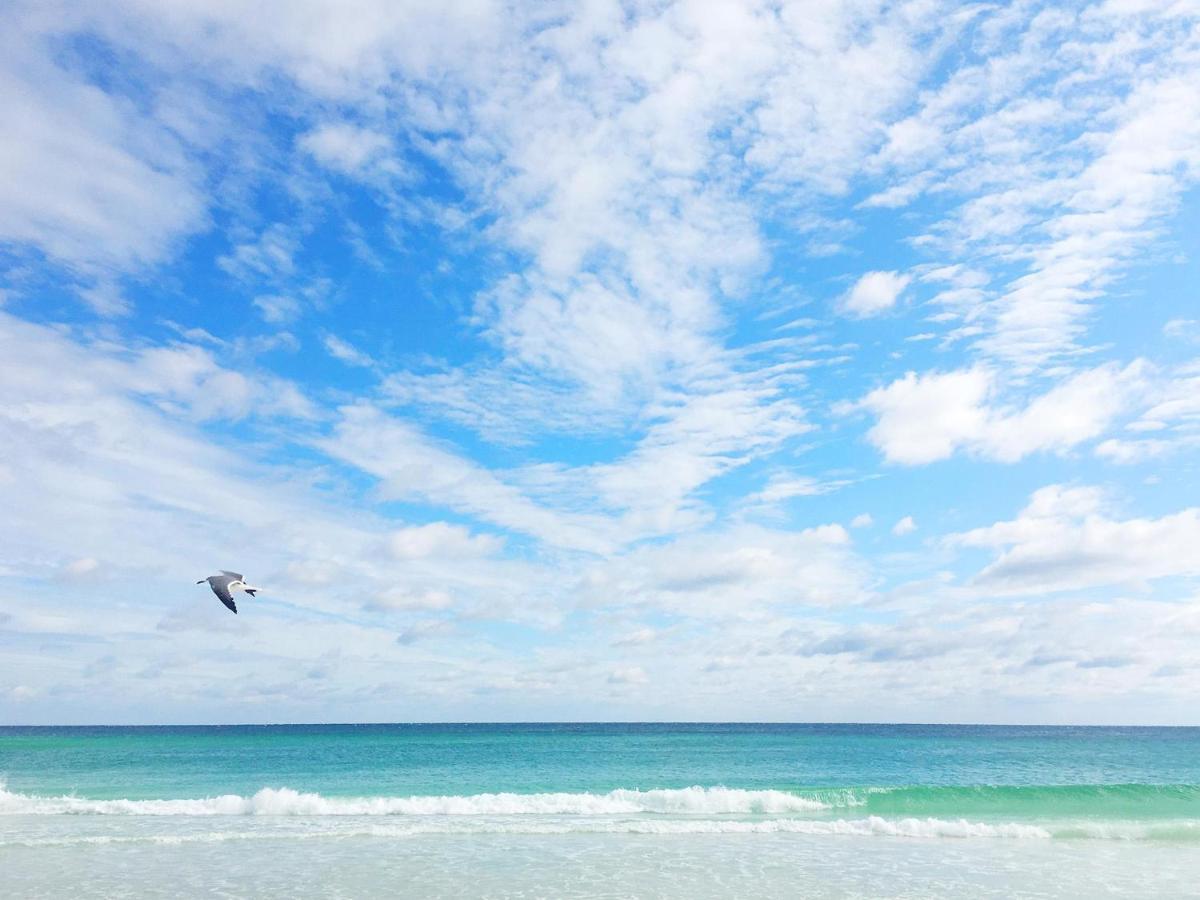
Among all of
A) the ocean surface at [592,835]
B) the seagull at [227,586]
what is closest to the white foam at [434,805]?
the ocean surface at [592,835]

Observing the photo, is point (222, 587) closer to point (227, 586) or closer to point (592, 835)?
point (227, 586)

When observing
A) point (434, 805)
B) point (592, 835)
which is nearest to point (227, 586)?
point (592, 835)

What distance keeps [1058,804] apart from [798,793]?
29.1 ft

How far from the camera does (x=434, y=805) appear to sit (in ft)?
92.2

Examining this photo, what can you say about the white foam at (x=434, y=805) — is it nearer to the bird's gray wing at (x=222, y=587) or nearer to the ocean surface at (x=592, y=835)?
the ocean surface at (x=592, y=835)

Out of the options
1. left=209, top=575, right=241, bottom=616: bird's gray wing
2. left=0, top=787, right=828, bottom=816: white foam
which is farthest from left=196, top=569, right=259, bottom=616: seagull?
left=0, top=787, right=828, bottom=816: white foam

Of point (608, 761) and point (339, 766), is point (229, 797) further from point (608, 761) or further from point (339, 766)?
point (608, 761)

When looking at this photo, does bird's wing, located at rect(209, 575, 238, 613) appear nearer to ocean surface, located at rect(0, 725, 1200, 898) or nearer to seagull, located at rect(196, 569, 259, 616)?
seagull, located at rect(196, 569, 259, 616)

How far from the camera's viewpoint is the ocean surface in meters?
16.7

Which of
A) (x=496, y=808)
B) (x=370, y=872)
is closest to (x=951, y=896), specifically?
(x=370, y=872)

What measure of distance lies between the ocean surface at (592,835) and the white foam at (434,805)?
0.34 feet

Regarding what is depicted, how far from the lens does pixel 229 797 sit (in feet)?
93.7

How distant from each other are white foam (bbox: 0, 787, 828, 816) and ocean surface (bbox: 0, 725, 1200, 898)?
0.10 meters

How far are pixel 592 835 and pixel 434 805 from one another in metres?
8.20
